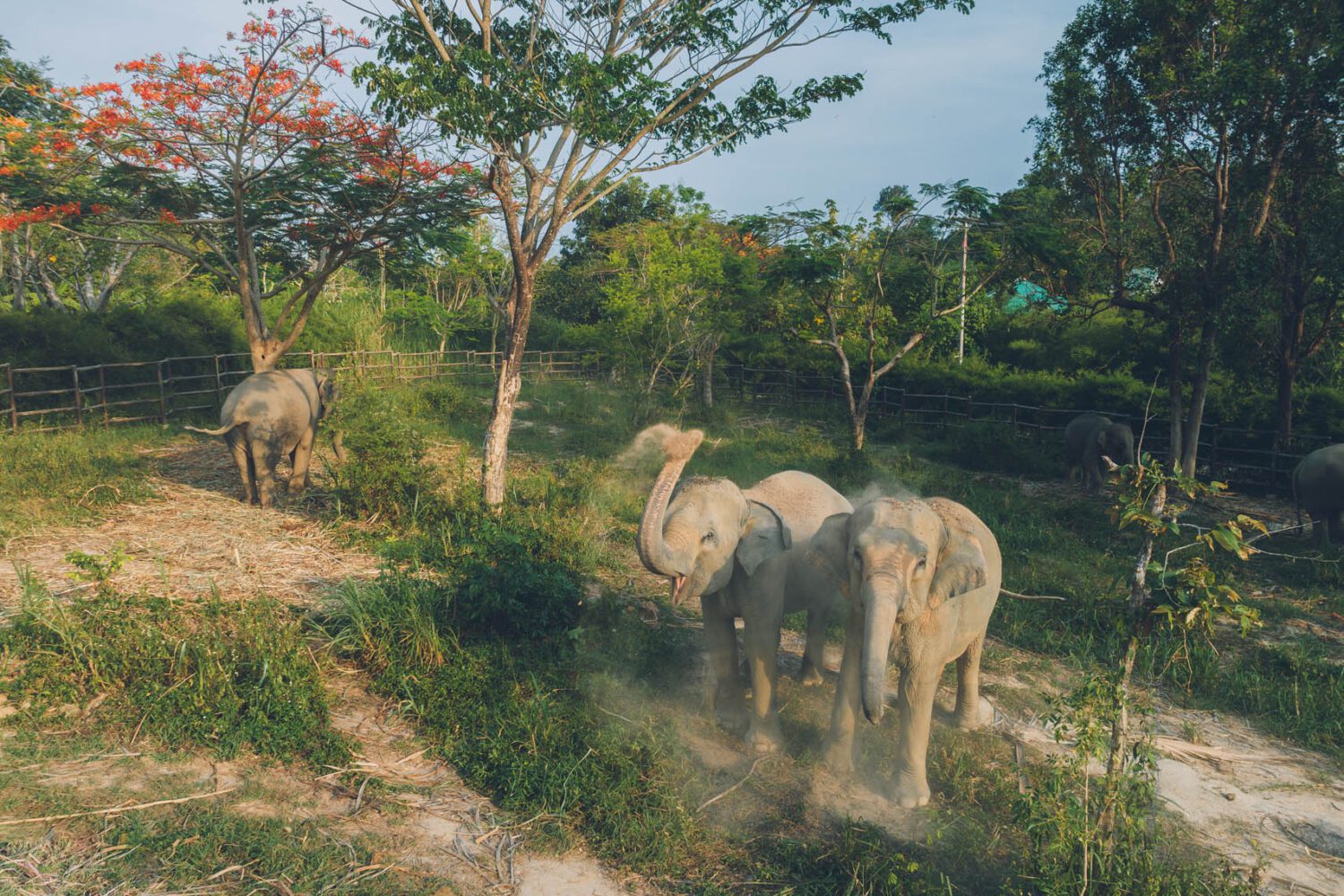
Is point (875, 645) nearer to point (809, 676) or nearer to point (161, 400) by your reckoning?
point (809, 676)

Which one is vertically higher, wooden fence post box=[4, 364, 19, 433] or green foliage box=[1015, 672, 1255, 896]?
wooden fence post box=[4, 364, 19, 433]

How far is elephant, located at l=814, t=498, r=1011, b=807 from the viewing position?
4.55 metres

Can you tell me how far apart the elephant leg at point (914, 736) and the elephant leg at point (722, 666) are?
1.31m

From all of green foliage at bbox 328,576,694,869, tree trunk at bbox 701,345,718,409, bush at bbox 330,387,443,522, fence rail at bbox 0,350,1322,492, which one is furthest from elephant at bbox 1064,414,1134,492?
bush at bbox 330,387,443,522

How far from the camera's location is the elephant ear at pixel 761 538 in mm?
5676

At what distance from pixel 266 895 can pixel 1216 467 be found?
49.0ft

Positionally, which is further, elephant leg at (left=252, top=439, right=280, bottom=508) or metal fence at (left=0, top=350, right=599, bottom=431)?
metal fence at (left=0, top=350, right=599, bottom=431)

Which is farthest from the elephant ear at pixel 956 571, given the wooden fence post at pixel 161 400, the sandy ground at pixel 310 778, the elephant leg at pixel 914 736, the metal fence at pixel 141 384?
the wooden fence post at pixel 161 400

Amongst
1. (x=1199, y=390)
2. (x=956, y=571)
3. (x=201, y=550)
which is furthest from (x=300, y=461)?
(x=1199, y=390)

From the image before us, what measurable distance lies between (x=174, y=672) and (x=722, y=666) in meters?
3.79

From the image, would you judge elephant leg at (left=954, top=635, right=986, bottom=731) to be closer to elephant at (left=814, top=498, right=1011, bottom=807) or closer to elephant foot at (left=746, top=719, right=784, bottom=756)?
elephant at (left=814, top=498, right=1011, bottom=807)

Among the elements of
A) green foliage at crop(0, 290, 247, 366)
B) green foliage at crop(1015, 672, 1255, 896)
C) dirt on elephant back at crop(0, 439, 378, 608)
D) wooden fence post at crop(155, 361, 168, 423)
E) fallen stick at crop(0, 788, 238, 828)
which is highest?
green foliage at crop(0, 290, 247, 366)

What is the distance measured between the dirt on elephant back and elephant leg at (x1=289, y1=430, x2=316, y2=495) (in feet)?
2.66

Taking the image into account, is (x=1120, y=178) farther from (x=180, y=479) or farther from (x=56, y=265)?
(x=56, y=265)
